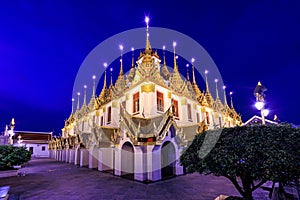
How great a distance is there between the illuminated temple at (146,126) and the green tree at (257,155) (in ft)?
22.4

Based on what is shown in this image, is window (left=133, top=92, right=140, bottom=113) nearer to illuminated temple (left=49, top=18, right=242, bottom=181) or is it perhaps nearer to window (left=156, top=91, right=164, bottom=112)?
illuminated temple (left=49, top=18, right=242, bottom=181)

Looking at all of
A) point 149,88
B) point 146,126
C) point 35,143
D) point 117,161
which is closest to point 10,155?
point 117,161

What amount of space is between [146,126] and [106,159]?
6.49 meters

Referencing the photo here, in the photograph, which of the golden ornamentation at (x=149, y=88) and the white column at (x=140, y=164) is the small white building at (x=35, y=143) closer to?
the golden ornamentation at (x=149, y=88)

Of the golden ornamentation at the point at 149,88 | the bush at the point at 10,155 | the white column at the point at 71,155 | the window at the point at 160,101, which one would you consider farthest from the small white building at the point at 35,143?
the window at the point at 160,101

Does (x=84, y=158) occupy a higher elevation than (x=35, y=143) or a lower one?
higher

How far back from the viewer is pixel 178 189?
1002cm

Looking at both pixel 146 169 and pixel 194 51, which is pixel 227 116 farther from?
pixel 146 169

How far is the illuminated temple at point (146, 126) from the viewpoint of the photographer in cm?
1277

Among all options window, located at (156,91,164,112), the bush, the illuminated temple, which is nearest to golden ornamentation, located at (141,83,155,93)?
the illuminated temple

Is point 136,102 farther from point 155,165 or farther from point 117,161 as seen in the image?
point 155,165

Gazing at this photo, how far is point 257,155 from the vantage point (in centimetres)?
430

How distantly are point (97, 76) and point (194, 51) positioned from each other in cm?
1929

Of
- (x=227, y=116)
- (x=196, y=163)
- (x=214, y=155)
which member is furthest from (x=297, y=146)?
(x=227, y=116)
